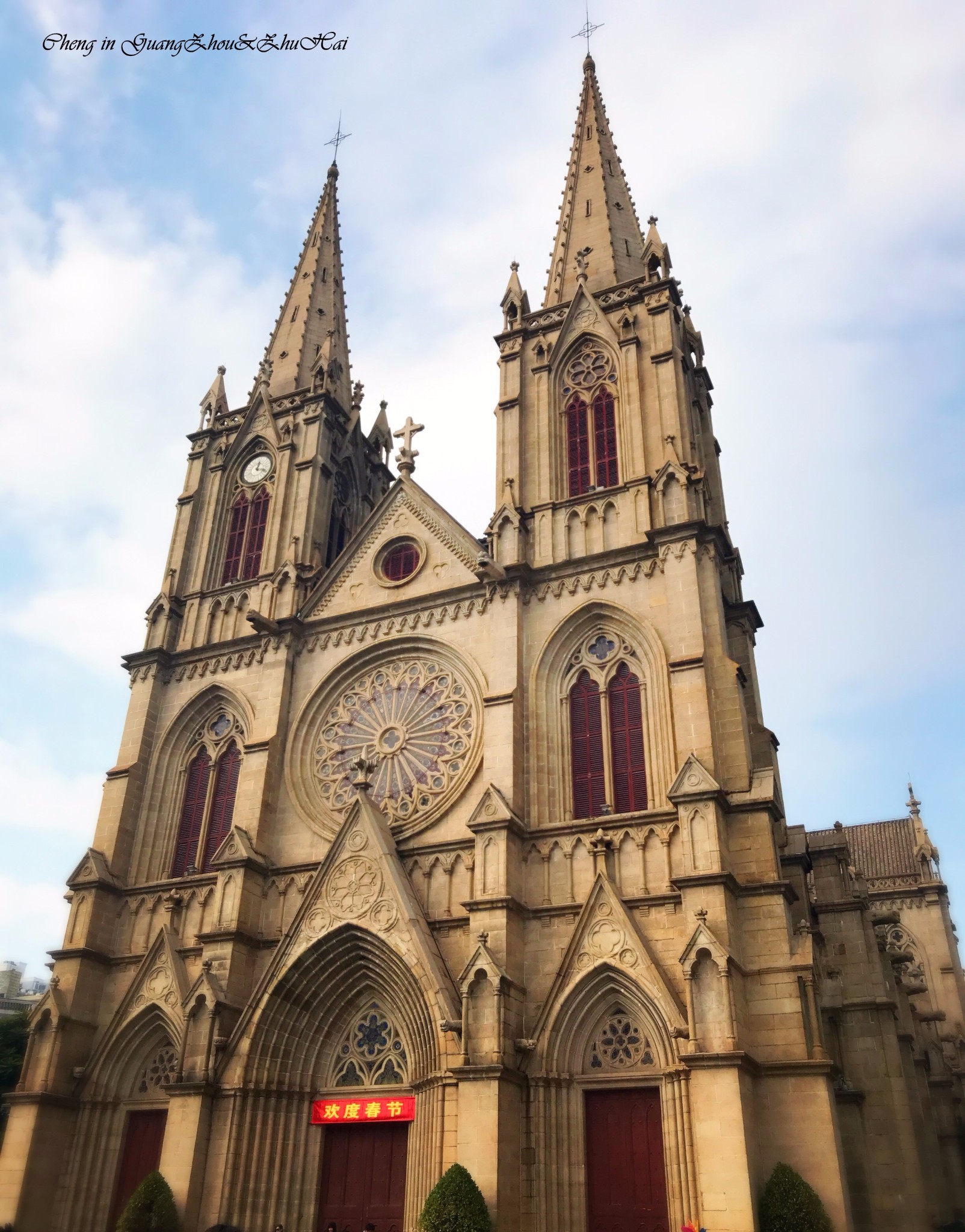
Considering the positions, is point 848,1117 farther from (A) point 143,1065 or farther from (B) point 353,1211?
(A) point 143,1065

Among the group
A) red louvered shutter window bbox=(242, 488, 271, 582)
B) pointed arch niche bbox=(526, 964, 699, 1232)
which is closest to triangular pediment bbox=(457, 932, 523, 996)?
pointed arch niche bbox=(526, 964, 699, 1232)

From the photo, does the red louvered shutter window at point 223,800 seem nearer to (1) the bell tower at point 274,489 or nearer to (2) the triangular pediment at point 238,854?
(2) the triangular pediment at point 238,854

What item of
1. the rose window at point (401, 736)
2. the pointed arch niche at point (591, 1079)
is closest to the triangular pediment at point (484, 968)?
the pointed arch niche at point (591, 1079)

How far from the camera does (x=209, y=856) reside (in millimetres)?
28641

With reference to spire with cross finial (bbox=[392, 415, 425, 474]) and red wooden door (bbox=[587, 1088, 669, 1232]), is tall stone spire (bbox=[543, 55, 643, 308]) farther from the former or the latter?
red wooden door (bbox=[587, 1088, 669, 1232])

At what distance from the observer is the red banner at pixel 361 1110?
22.5 m

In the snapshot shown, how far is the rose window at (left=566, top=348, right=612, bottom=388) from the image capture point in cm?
3127

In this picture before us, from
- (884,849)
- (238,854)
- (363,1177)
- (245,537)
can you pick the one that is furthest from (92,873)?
(884,849)

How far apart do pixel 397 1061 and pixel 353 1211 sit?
3.09 m

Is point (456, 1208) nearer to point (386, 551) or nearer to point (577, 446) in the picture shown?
point (386, 551)

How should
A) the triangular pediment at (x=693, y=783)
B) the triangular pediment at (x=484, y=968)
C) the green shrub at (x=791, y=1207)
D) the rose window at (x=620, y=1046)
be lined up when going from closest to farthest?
1. the green shrub at (x=791, y=1207)
2. the rose window at (x=620, y=1046)
3. the triangular pediment at (x=484, y=968)
4. the triangular pediment at (x=693, y=783)

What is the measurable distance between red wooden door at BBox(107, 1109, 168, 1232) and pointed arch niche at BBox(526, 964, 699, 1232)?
31.9ft

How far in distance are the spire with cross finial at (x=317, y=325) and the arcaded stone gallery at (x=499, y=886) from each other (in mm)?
4232

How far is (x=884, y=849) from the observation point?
51281 mm
